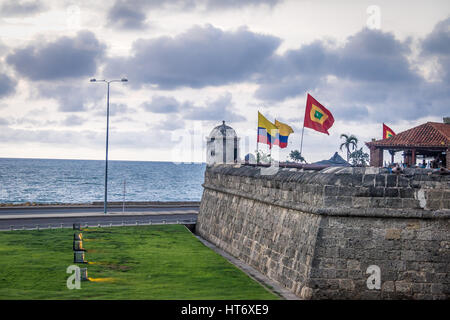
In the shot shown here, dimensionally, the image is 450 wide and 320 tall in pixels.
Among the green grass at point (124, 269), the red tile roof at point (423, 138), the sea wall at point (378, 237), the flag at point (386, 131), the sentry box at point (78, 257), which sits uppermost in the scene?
the flag at point (386, 131)

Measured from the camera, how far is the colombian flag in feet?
94.9

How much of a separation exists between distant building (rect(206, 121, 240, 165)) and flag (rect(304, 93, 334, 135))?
11.2m

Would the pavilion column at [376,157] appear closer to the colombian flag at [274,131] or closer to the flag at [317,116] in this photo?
the colombian flag at [274,131]

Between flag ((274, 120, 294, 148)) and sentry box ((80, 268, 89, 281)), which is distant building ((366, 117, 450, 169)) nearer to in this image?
flag ((274, 120, 294, 148))

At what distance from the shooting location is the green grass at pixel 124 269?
15.6 metres

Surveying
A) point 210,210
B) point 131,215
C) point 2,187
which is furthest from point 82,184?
point 210,210

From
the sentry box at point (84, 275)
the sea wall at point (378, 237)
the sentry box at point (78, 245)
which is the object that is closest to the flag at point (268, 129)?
the sentry box at point (78, 245)

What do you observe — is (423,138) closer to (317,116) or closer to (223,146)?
(317,116)

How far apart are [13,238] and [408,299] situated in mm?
17951

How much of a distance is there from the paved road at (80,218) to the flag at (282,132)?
8.50 meters

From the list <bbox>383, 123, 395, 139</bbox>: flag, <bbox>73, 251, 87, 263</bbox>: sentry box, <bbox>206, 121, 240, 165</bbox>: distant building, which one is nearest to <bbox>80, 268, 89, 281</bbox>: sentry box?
<bbox>73, 251, 87, 263</bbox>: sentry box

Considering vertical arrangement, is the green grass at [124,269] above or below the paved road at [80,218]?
below
